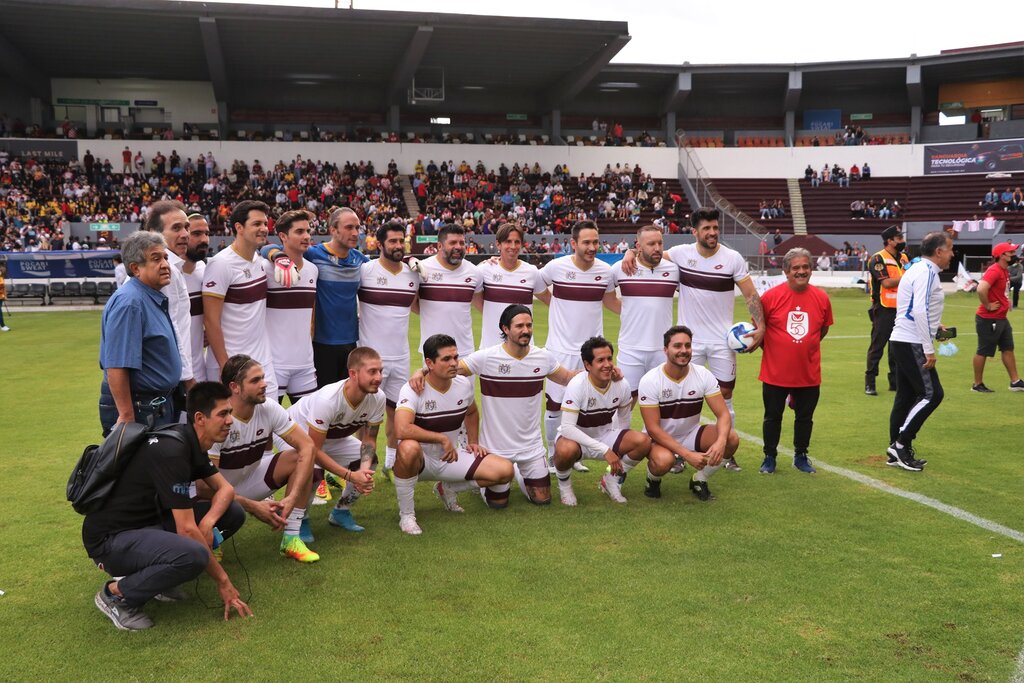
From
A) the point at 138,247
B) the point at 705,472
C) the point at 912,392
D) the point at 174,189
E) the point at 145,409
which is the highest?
the point at 174,189

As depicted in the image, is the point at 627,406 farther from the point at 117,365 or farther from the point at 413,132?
the point at 413,132

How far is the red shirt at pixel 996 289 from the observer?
34.6 feet

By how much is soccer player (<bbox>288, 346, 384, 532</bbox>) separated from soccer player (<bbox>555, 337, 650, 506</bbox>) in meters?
1.46

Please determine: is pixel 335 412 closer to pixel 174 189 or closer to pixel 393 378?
pixel 393 378

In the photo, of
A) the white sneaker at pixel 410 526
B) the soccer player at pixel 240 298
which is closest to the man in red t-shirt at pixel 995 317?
the white sneaker at pixel 410 526

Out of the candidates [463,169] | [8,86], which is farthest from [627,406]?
[8,86]

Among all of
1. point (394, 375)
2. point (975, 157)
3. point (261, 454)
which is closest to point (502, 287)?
point (394, 375)

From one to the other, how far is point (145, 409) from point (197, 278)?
152 centimetres

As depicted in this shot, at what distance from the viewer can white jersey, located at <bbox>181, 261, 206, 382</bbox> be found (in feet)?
20.5

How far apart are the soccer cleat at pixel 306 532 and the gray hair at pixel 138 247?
1.96m

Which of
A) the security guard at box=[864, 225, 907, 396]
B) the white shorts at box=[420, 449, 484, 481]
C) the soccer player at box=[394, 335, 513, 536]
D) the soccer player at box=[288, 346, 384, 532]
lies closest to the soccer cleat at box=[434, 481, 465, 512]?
the soccer player at box=[394, 335, 513, 536]

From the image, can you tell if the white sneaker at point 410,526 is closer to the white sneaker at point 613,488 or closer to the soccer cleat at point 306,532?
the soccer cleat at point 306,532

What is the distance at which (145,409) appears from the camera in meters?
5.03

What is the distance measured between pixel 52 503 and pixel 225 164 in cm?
3916
